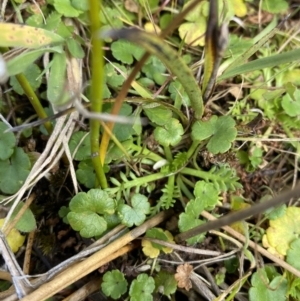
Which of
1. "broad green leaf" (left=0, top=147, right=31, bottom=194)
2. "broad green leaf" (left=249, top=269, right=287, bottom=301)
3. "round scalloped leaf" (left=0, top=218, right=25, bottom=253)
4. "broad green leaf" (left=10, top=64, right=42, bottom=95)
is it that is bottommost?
"broad green leaf" (left=249, top=269, right=287, bottom=301)

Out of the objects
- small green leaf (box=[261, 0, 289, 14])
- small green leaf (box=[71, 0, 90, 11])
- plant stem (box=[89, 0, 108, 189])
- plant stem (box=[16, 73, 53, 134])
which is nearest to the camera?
plant stem (box=[89, 0, 108, 189])

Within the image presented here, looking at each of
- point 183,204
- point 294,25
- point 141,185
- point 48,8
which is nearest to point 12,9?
point 48,8

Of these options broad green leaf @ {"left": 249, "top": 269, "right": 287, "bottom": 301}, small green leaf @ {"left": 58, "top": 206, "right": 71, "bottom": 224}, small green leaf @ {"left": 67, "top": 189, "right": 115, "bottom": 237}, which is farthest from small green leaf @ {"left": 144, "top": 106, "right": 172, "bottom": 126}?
broad green leaf @ {"left": 249, "top": 269, "right": 287, "bottom": 301}

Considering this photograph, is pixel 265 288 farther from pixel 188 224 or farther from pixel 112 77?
pixel 112 77

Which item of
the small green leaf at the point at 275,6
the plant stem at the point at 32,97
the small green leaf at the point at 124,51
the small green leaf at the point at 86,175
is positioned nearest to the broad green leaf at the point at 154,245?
the small green leaf at the point at 86,175

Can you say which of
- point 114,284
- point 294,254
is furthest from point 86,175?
point 294,254

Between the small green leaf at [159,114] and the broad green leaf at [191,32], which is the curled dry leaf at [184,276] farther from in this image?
the broad green leaf at [191,32]

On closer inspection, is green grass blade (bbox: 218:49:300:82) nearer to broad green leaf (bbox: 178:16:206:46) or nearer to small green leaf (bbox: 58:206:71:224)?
broad green leaf (bbox: 178:16:206:46)
